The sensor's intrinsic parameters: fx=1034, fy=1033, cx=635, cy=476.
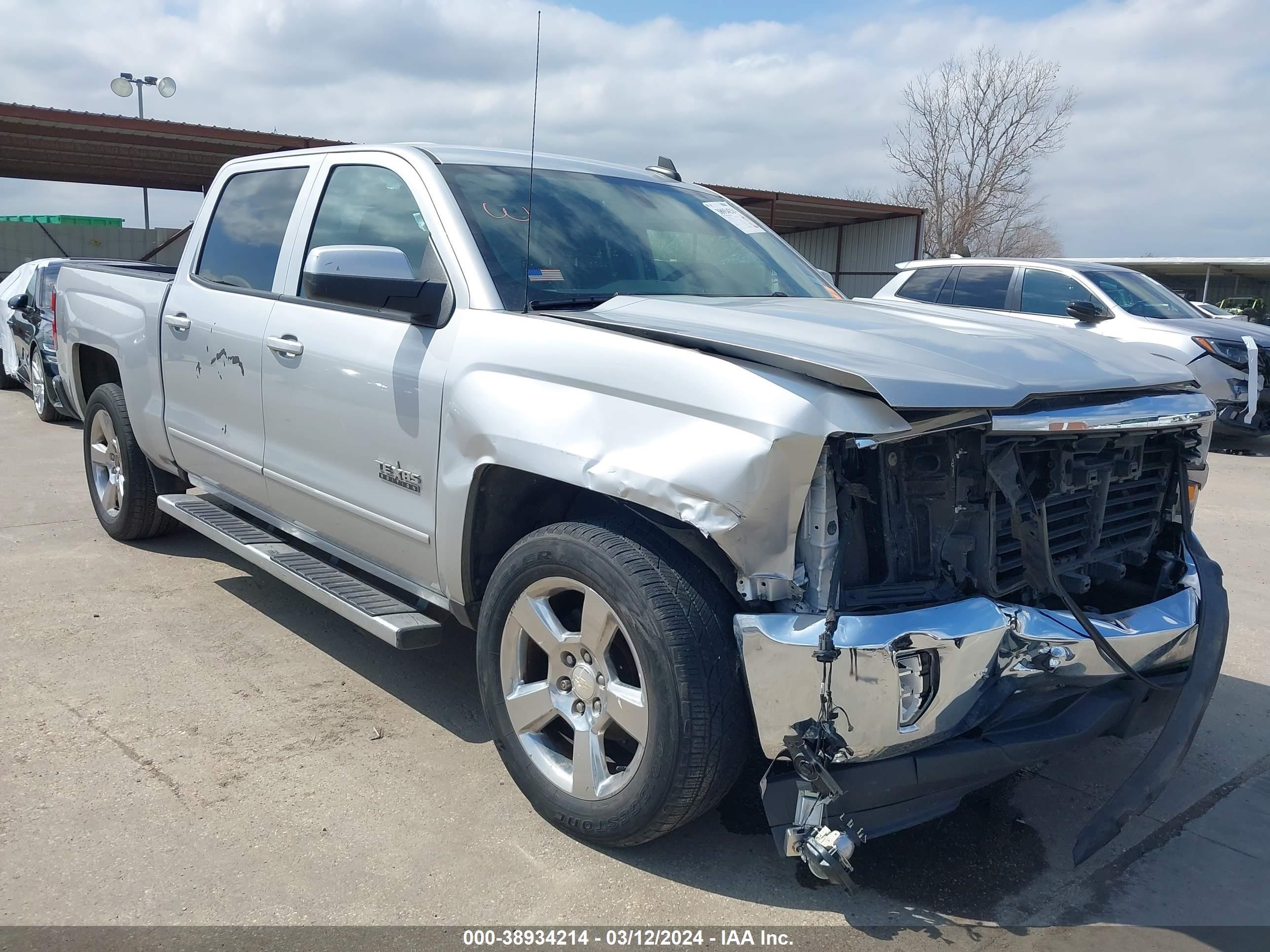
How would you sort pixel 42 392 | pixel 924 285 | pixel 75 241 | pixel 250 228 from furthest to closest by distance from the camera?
pixel 75 241, pixel 924 285, pixel 42 392, pixel 250 228

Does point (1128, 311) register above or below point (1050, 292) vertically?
below

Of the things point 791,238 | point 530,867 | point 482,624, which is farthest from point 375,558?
point 791,238

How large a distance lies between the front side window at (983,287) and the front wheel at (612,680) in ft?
28.0

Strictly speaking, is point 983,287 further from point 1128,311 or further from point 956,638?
point 956,638

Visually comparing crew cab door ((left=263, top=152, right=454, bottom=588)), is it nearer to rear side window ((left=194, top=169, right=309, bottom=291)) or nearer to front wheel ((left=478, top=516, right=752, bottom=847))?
rear side window ((left=194, top=169, right=309, bottom=291))

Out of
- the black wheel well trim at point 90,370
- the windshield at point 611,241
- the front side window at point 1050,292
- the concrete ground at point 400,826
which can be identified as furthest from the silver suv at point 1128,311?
the black wheel well trim at point 90,370

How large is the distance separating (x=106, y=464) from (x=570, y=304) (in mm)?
A: 3779

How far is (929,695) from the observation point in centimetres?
241

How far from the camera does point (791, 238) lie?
3020 centimetres

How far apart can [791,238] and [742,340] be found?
94.1 ft

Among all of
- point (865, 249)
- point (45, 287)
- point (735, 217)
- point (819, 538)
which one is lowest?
point (819, 538)

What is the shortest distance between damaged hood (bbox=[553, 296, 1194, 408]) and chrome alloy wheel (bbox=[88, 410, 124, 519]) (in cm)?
366

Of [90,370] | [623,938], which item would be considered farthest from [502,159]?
[90,370]

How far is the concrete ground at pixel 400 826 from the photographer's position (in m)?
2.68
